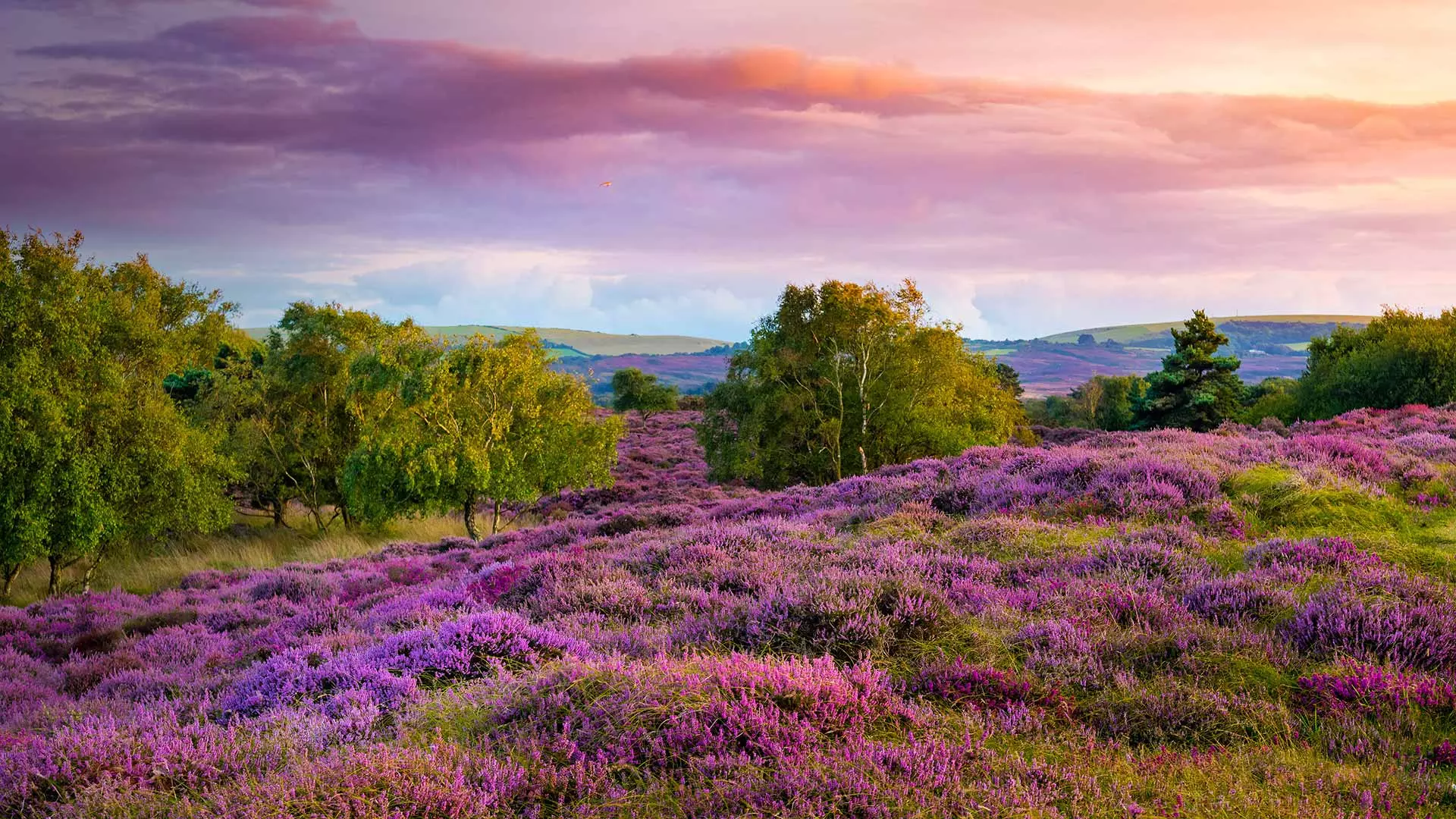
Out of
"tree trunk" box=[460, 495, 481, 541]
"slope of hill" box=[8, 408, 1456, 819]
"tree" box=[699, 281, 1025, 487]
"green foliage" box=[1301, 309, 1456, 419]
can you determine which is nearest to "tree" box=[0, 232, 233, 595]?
"tree trunk" box=[460, 495, 481, 541]

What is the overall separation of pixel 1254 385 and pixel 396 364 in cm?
7848

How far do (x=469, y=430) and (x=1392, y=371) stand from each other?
45.2 metres

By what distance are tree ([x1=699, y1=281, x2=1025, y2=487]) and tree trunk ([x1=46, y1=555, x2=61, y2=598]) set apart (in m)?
23.4

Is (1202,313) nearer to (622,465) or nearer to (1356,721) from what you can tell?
(622,465)

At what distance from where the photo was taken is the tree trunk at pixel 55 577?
21542 mm

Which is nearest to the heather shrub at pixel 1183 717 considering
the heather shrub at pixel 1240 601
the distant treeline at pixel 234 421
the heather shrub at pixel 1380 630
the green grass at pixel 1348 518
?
the heather shrub at pixel 1380 630

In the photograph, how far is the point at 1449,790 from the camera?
4004mm

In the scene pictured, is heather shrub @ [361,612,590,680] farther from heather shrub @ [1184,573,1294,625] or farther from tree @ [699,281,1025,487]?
tree @ [699,281,1025,487]

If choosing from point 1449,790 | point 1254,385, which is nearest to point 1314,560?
point 1449,790

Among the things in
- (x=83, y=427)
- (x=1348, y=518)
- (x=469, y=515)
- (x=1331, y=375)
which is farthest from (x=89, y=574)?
(x=1331, y=375)

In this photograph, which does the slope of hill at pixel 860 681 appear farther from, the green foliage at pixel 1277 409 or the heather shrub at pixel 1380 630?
the green foliage at pixel 1277 409

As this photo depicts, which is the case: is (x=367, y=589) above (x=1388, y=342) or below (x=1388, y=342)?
below

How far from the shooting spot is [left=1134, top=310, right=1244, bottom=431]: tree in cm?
4738

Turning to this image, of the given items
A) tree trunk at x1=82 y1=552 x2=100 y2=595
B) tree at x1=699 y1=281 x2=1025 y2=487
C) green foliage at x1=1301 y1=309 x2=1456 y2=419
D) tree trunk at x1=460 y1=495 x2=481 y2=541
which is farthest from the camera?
green foliage at x1=1301 y1=309 x2=1456 y2=419
